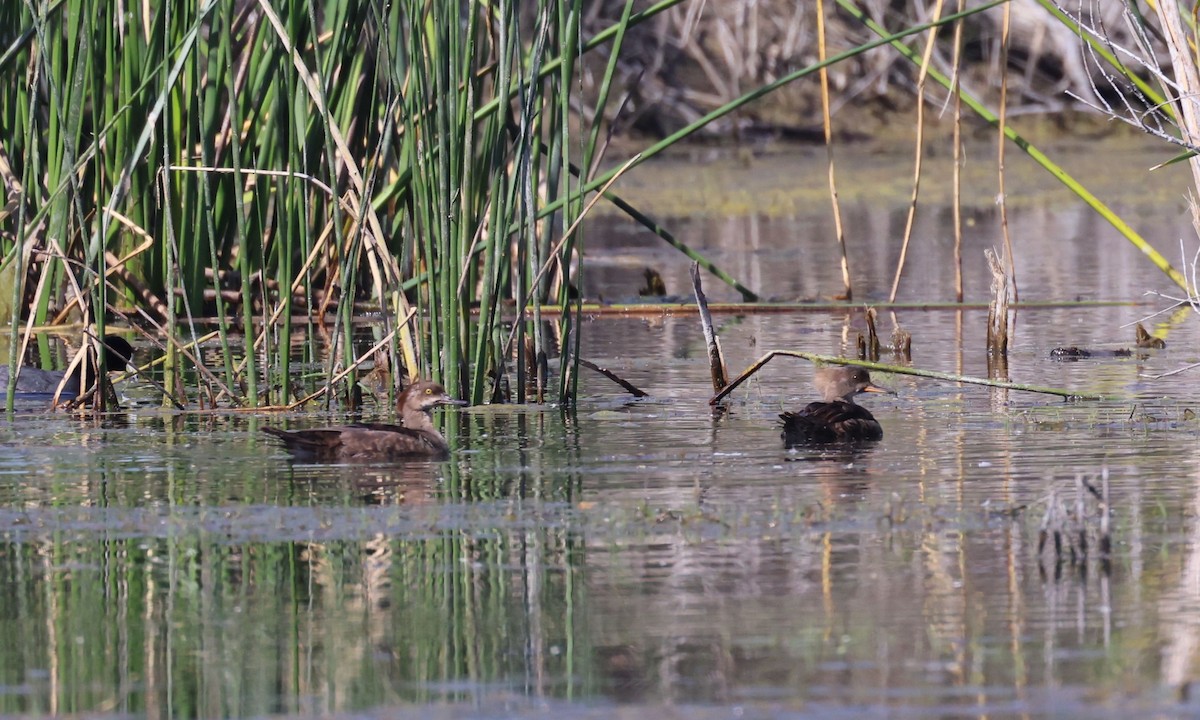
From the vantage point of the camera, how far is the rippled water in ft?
12.5

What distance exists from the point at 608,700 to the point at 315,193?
6.01m

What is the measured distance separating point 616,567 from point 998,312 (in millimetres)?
4549

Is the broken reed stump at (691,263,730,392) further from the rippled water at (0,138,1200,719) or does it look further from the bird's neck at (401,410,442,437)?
the bird's neck at (401,410,442,437)

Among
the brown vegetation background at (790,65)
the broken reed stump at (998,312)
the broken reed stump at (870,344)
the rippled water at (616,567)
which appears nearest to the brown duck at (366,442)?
the rippled water at (616,567)

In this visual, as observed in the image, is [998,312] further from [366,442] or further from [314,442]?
[314,442]

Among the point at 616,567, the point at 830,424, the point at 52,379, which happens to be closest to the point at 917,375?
the point at 830,424

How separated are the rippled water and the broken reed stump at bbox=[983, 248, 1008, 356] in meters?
1.02

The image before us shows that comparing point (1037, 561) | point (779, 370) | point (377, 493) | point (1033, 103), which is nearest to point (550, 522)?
point (377, 493)

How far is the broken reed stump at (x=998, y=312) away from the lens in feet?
29.1

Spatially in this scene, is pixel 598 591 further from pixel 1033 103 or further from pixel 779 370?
pixel 1033 103

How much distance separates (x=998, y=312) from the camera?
355 inches

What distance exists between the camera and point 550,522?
5418 mm

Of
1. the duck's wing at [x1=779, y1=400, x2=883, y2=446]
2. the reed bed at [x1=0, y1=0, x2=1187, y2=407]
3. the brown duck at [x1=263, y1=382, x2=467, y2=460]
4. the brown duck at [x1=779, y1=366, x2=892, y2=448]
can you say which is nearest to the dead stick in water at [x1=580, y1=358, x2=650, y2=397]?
the reed bed at [x1=0, y1=0, x2=1187, y2=407]

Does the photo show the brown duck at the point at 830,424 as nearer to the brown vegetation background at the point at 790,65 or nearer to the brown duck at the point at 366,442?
the brown duck at the point at 366,442
